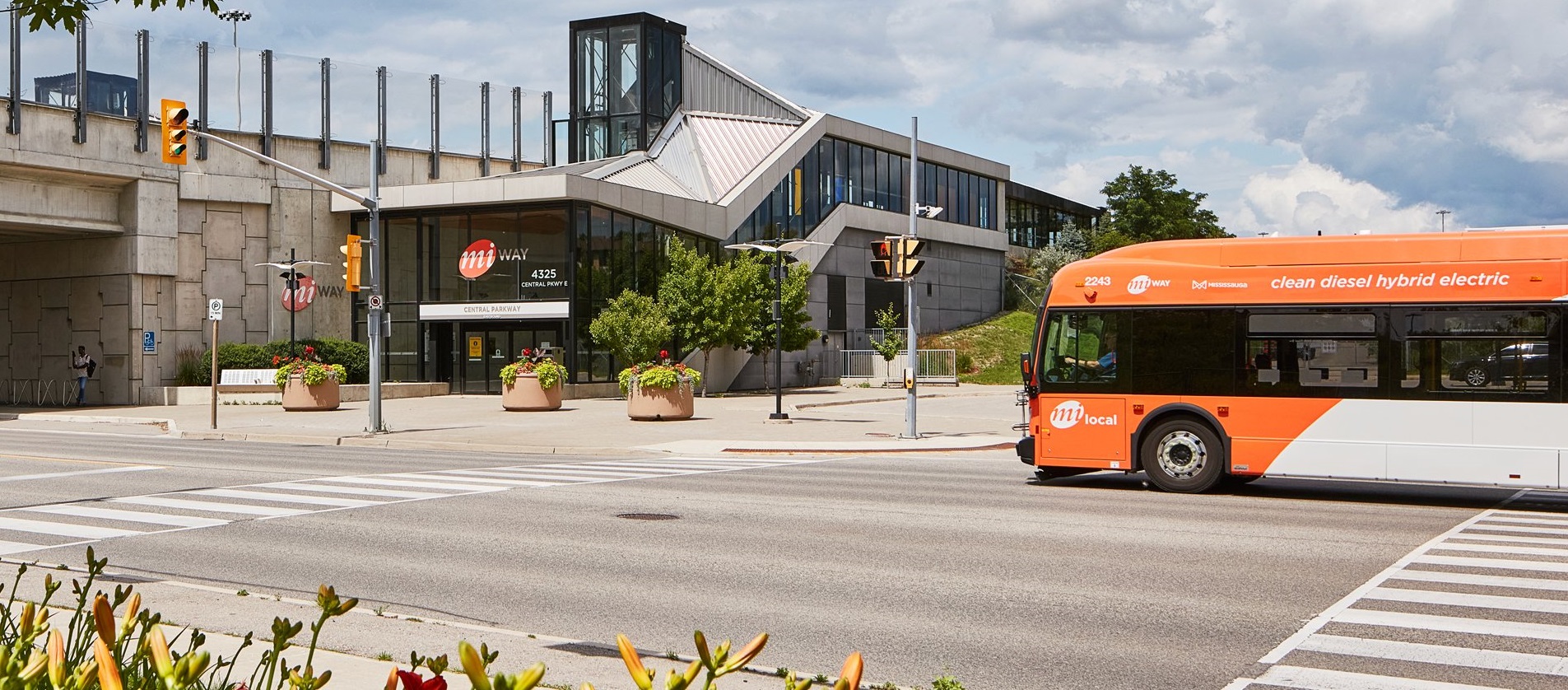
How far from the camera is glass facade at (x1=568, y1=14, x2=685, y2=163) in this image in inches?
2133

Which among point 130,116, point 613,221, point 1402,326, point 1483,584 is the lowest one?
point 1483,584

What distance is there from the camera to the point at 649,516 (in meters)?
13.8

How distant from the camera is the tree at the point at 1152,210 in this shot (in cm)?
9069

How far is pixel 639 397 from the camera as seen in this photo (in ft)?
106

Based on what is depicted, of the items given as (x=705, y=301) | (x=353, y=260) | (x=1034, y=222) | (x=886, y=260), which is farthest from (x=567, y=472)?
(x=1034, y=222)

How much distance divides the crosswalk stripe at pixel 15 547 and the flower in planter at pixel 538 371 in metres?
24.5

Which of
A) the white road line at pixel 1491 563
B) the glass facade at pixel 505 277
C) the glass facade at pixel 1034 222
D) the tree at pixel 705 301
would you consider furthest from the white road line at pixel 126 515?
the glass facade at pixel 1034 222

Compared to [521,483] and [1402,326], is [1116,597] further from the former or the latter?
[521,483]

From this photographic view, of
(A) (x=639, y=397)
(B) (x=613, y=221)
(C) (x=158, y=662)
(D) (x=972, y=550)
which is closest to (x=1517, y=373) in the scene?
(D) (x=972, y=550)

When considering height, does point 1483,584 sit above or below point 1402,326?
below

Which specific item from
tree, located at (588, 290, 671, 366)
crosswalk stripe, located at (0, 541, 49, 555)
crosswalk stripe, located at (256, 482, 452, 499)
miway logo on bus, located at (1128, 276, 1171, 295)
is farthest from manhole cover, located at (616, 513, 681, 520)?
tree, located at (588, 290, 671, 366)

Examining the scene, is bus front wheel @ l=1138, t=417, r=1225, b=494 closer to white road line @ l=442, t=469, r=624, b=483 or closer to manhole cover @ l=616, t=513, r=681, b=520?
manhole cover @ l=616, t=513, r=681, b=520

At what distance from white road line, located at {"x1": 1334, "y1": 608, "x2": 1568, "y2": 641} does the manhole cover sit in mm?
6997

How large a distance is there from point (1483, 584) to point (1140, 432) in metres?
6.99
